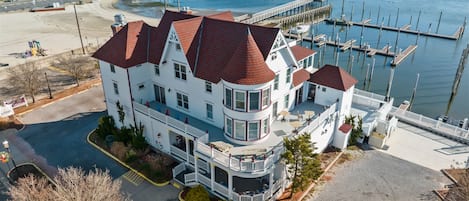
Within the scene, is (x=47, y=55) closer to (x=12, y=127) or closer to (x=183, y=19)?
(x=12, y=127)

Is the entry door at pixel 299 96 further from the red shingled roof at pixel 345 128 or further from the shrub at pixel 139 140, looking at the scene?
the shrub at pixel 139 140

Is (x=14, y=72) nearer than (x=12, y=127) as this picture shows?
No

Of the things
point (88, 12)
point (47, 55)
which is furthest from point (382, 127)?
point (88, 12)

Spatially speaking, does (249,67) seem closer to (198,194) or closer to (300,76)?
(300,76)

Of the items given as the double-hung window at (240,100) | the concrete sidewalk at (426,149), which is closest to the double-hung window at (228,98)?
the double-hung window at (240,100)

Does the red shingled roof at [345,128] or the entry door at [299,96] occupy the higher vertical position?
the entry door at [299,96]

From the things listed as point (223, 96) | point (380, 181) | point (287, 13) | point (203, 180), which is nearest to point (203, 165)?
point (203, 180)
